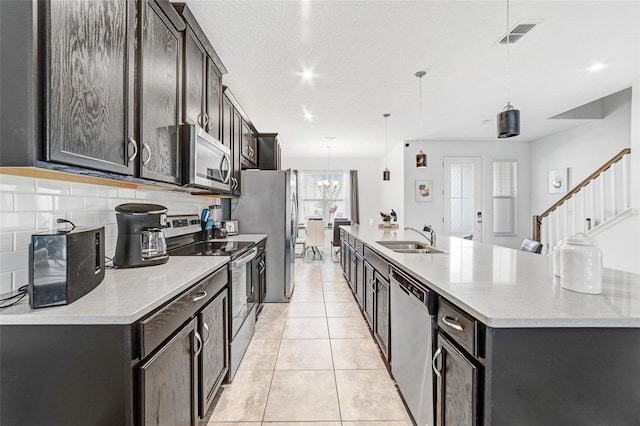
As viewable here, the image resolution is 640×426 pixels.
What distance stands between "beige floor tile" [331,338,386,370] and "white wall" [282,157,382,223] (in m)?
5.80

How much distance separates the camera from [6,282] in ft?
3.57

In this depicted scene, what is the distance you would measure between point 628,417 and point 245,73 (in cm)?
343

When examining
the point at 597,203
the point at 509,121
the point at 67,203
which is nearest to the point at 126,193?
the point at 67,203

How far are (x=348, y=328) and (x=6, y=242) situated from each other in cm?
256

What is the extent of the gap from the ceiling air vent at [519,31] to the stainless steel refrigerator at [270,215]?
2596 mm

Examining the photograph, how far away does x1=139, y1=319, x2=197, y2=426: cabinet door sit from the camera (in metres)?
0.98

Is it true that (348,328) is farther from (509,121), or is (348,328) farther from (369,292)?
(509,121)

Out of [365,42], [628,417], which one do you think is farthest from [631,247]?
[365,42]

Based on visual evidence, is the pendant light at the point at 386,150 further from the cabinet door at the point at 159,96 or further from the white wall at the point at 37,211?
the white wall at the point at 37,211

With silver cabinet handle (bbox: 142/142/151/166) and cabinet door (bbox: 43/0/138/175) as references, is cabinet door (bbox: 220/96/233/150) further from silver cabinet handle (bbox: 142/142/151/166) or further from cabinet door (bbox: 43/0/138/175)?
cabinet door (bbox: 43/0/138/175)

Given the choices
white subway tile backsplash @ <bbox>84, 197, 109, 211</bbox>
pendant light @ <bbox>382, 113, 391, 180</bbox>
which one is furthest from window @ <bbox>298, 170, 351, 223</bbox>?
white subway tile backsplash @ <bbox>84, 197, 109, 211</bbox>

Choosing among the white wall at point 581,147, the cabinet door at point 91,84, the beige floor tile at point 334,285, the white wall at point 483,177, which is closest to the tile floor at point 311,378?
the beige floor tile at point 334,285

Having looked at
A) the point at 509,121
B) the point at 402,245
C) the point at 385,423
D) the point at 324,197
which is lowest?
the point at 385,423

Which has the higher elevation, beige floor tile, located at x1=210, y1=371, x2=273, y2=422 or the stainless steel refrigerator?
the stainless steel refrigerator
